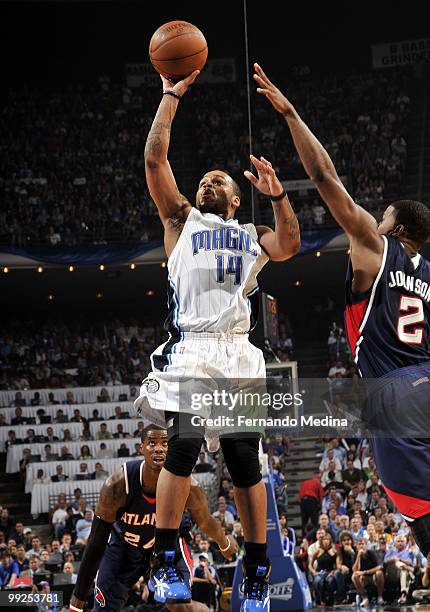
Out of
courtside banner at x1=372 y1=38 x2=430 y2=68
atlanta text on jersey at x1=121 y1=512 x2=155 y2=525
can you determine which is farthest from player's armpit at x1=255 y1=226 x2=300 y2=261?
courtside banner at x1=372 y1=38 x2=430 y2=68

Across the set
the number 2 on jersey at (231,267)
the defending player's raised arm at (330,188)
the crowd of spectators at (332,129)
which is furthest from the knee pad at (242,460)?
the crowd of spectators at (332,129)

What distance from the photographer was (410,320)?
15.1 feet

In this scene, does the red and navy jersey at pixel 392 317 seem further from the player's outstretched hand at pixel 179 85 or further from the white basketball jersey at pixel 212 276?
the player's outstretched hand at pixel 179 85

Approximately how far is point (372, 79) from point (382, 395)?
87.6ft

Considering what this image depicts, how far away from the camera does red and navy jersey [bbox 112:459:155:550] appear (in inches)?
272

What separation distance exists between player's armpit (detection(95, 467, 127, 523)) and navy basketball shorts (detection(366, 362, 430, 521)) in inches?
110

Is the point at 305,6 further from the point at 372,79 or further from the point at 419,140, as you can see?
the point at 419,140

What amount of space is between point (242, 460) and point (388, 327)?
1.12m

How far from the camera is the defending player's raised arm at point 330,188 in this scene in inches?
175

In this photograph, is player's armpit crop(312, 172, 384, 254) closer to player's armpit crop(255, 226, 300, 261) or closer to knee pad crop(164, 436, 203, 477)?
player's armpit crop(255, 226, 300, 261)

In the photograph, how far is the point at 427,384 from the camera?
450 cm

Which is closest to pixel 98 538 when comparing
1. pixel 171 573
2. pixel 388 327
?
pixel 171 573

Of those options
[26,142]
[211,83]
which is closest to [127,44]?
[211,83]

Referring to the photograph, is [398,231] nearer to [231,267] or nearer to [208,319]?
[231,267]
